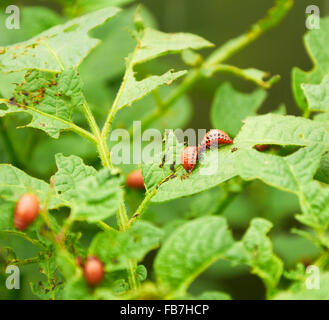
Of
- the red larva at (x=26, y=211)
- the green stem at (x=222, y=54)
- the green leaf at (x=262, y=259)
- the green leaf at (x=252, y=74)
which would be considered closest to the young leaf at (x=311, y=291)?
the green leaf at (x=262, y=259)

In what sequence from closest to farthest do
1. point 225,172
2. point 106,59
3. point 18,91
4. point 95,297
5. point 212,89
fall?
point 95,297 < point 225,172 < point 18,91 < point 106,59 < point 212,89

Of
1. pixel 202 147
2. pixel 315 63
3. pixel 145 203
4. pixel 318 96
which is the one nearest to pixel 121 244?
pixel 145 203

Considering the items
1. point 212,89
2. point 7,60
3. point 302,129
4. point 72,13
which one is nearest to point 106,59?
point 72,13

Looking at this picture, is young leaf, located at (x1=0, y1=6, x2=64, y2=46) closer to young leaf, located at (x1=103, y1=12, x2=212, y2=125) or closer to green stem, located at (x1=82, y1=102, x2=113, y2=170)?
young leaf, located at (x1=103, y1=12, x2=212, y2=125)

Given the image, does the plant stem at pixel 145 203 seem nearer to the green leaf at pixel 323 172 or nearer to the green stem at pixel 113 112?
the green stem at pixel 113 112

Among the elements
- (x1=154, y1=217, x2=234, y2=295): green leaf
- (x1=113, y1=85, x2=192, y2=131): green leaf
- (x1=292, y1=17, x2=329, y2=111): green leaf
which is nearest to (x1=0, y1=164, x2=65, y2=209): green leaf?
(x1=154, y1=217, x2=234, y2=295): green leaf

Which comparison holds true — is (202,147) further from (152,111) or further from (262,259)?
(152,111)
